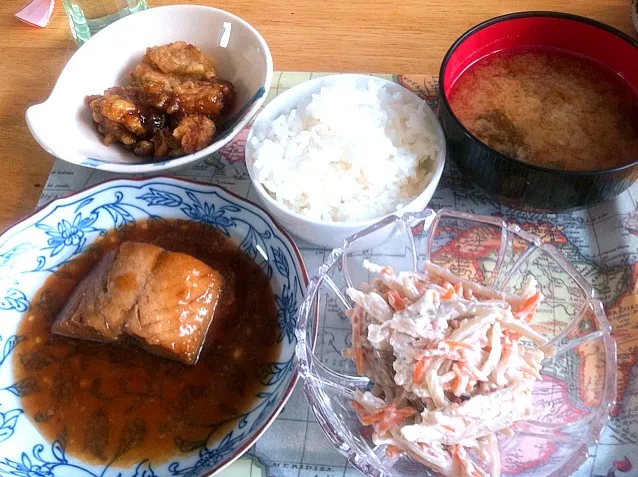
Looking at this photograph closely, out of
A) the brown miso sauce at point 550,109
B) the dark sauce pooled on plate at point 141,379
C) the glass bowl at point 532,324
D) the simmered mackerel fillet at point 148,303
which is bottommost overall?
the dark sauce pooled on plate at point 141,379

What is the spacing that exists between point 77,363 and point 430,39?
1.67 m

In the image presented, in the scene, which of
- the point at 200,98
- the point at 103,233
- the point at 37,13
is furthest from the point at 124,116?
the point at 37,13

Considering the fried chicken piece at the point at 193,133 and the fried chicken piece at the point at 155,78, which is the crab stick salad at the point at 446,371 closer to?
the fried chicken piece at the point at 193,133

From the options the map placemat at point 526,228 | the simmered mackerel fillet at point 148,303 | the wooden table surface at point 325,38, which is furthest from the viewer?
the wooden table surface at point 325,38

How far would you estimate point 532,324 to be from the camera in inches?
50.9

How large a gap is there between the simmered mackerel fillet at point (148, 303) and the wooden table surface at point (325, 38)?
0.66 m

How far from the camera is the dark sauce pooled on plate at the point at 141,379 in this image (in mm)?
1351

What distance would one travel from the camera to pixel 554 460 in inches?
43.4

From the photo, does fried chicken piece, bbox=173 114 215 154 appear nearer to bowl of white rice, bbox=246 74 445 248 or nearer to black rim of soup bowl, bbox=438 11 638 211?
bowl of white rice, bbox=246 74 445 248

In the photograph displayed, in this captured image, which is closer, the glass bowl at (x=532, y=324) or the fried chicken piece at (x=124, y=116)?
Answer: the glass bowl at (x=532, y=324)

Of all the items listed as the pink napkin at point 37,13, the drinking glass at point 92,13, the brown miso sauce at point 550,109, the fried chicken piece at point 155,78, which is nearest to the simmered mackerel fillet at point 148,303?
the fried chicken piece at point 155,78

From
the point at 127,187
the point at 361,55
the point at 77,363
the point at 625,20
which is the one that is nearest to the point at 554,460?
the point at 77,363

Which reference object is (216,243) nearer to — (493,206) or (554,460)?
(493,206)

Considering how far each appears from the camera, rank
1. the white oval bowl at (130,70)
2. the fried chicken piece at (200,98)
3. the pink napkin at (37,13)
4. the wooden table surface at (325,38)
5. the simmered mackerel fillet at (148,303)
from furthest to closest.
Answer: the pink napkin at (37,13) → the wooden table surface at (325,38) → the fried chicken piece at (200,98) → the white oval bowl at (130,70) → the simmered mackerel fillet at (148,303)
